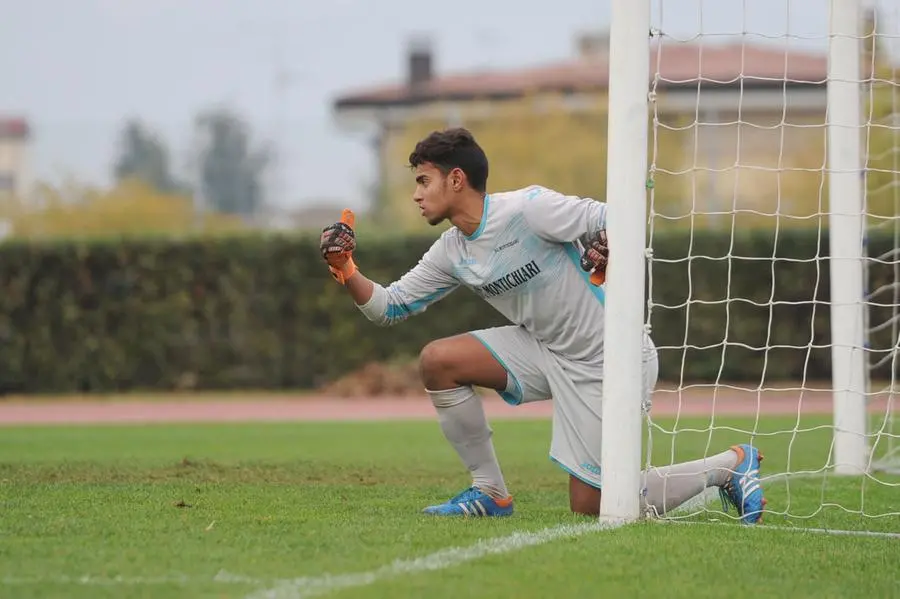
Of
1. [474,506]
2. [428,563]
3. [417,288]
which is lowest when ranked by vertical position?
[474,506]

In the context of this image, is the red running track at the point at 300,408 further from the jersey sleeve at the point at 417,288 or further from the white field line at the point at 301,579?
the white field line at the point at 301,579

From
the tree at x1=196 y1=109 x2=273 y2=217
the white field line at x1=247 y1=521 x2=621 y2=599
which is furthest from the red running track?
the tree at x1=196 y1=109 x2=273 y2=217

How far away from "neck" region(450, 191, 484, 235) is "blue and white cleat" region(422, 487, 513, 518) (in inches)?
52.1

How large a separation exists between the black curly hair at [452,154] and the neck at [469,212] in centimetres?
5

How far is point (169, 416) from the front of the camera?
731 inches

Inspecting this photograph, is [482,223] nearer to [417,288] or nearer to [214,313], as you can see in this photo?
[417,288]

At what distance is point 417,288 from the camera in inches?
287

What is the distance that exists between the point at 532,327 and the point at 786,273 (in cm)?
1565

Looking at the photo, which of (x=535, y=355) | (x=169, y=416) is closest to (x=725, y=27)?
(x=535, y=355)

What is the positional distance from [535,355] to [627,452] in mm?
934

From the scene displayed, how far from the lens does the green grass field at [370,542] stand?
15.5 ft

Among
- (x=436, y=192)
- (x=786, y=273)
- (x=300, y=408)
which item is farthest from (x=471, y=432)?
(x=786, y=273)

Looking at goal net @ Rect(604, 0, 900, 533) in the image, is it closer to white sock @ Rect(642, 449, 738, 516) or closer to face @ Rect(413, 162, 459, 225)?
white sock @ Rect(642, 449, 738, 516)

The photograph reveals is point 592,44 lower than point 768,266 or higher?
higher
